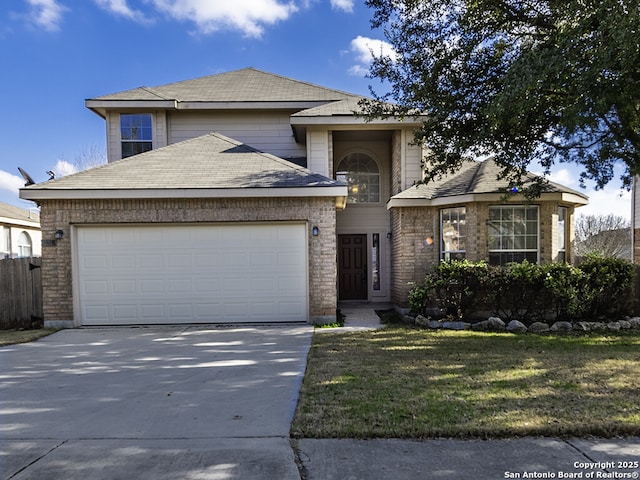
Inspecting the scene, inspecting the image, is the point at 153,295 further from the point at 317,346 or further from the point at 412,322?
the point at 412,322

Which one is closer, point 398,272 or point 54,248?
point 54,248

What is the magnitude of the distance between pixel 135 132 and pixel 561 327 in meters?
12.7

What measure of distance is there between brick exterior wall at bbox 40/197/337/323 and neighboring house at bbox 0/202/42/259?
8.89m

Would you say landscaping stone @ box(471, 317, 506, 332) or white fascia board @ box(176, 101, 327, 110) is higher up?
white fascia board @ box(176, 101, 327, 110)

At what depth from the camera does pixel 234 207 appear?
8578mm

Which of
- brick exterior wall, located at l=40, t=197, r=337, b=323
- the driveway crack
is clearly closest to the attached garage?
brick exterior wall, located at l=40, t=197, r=337, b=323

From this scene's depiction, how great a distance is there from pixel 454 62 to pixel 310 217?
4266 millimetres

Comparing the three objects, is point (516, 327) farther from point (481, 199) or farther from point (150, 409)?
point (150, 409)

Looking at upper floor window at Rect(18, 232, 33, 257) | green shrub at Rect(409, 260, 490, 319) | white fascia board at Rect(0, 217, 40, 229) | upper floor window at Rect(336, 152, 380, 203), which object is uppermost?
upper floor window at Rect(336, 152, 380, 203)

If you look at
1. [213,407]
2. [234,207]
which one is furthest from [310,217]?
[213,407]

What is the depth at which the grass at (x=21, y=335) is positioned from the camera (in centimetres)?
725

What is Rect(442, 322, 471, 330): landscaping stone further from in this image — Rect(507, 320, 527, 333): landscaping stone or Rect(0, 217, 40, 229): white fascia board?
Rect(0, 217, 40, 229): white fascia board

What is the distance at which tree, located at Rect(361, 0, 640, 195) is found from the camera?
210 inches

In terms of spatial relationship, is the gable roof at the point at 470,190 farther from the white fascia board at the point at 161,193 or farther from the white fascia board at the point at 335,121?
the white fascia board at the point at 161,193
